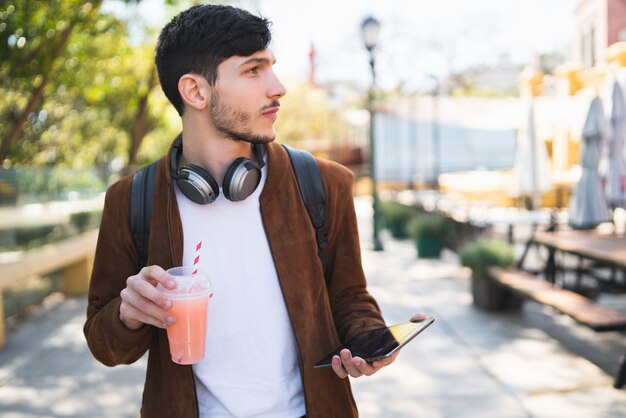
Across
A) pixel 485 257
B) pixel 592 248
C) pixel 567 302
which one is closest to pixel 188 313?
pixel 567 302

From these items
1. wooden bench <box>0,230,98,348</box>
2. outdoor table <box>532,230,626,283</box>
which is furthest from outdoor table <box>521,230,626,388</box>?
wooden bench <box>0,230,98,348</box>

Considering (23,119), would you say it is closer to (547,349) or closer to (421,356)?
(421,356)

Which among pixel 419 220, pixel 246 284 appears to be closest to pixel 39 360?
pixel 246 284

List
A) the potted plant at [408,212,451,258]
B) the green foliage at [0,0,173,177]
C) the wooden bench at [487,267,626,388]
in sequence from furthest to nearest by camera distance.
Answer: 1. the potted plant at [408,212,451,258]
2. the green foliage at [0,0,173,177]
3. the wooden bench at [487,267,626,388]

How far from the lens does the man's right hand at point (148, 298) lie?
1425 mm

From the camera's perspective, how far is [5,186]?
286 inches

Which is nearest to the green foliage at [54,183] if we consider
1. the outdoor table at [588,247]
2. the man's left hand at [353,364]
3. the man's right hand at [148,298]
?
the outdoor table at [588,247]

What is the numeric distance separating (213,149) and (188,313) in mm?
546

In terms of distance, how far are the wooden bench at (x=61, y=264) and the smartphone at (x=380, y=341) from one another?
5.87 m

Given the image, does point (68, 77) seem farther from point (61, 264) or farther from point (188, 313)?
point (188, 313)

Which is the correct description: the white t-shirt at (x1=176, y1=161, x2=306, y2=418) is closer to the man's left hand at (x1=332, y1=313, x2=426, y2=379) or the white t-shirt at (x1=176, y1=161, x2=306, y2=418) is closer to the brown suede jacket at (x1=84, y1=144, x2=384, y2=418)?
the brown suede jacket at (x1=84, y1=144, x2=384, y2=418)

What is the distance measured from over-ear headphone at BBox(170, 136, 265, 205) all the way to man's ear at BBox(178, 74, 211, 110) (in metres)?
0.17

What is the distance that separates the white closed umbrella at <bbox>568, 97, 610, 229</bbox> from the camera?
8.57m

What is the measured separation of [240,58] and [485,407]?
3.58 meters
